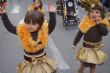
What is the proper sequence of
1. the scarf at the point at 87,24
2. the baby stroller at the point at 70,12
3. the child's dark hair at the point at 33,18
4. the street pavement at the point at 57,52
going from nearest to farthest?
the child's dark hair at the point at 33,18, the scarf at the point at 87,24, the street pavement at the point at 57,52, the baby stroller at the point at 70,12

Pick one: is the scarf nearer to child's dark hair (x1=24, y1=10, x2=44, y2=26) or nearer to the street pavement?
the street pavement

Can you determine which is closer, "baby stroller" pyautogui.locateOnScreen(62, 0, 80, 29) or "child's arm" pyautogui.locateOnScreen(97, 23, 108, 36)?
"child's arm" pyautogui.locateOnScreen(97, 23, 108, 36)

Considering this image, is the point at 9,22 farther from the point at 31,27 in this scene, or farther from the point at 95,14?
the point at 95,14

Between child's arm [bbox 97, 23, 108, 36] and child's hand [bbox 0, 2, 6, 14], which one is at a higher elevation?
child's hand [bbox 0, 2, 6, 14]

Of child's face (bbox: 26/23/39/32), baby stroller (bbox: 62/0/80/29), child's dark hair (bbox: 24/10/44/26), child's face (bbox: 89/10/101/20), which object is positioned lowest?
baby stroller (bbox: 62/0/80/29)

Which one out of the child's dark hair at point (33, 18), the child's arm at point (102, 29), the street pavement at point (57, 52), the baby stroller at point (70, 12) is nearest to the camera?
the child's dark hair at point (33, 18)

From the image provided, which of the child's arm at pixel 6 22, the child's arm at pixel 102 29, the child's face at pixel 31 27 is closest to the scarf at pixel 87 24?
the child's arm at pixel 102 29

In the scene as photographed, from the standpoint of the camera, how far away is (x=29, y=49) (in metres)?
5.07

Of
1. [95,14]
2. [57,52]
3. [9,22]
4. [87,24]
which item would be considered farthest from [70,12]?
[9,22]

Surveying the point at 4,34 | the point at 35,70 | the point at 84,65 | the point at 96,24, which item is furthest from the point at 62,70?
the point at 4,34

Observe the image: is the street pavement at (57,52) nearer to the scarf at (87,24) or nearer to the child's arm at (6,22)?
the scarf at (87,24)

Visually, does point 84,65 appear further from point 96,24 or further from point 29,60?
point 29,60

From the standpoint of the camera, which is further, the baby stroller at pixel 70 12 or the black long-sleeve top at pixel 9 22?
the baby stroller at pixel 70 12

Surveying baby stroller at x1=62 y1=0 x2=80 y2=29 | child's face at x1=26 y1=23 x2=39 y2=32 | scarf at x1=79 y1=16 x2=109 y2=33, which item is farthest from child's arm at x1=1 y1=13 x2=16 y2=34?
baby stroller at x1=62 y1=0 x2=80 y2=29
